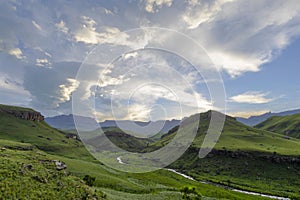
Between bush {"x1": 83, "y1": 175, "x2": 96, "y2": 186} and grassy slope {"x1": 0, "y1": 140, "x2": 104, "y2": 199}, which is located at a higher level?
grassy slope {"x1": 0, "y1": 140, "x2": 104, "y2": 199}

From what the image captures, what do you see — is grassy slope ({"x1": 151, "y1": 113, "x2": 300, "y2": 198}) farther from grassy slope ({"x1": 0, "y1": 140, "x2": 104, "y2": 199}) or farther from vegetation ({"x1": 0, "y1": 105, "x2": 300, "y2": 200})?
grassy slope ({"x1": 0, "y1": 140, "x2": 104, "y2": 199})

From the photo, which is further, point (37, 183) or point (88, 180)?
point (88, 180)

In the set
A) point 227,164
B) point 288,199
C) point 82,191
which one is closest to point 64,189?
point 82,191

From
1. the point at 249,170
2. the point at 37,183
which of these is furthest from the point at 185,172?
the point at 37,183

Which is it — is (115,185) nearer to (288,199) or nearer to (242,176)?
(288,199)

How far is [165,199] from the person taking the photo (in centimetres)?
5662

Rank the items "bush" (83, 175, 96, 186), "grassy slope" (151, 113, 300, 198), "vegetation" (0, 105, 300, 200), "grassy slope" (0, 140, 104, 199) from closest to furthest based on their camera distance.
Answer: "grassy slope" (0, 140, 104, 199) → "vegetation" (0, 105, 300, 200) → "bush" (83, 175, 96, 186) → "grassy slope" (151, 113, 300, 198)

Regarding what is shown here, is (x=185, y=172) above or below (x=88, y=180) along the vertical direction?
below

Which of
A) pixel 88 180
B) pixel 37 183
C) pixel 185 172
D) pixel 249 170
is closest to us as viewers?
pixel 37 183

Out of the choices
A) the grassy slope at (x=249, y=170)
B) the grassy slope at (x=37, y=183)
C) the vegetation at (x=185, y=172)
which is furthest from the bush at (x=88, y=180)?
the grassy slope at (x=249, y=170)

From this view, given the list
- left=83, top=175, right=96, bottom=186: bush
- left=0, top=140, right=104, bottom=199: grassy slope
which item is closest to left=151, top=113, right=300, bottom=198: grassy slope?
left=83, top=175, right=96, bottom=186: bush

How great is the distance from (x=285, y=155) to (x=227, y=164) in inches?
1260

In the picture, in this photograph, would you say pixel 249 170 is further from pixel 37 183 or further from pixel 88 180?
pixel 37 183

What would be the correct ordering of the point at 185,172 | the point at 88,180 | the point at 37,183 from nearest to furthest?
the point at 37,183 < the point at 88,180 < the point at 185,172
